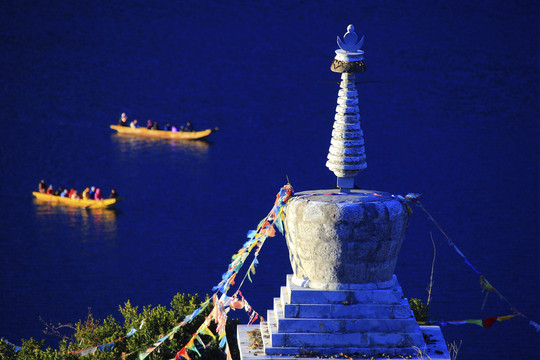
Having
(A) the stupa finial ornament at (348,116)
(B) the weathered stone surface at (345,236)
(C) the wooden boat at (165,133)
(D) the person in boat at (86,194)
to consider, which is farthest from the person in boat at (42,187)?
(A) the stupa finial ornament at (348,116)

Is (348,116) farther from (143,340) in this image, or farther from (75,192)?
(75,192)

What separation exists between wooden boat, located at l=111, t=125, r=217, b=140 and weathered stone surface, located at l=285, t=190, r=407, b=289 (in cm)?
4588

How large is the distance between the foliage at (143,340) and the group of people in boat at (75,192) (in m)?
29.3

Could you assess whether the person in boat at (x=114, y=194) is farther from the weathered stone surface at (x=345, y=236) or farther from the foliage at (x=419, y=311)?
the weathered stone surface at (x=345, y=236)

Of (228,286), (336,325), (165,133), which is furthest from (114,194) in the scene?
(336,325)

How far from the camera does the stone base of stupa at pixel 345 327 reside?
1033 inches

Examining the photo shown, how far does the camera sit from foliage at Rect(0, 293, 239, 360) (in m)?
29.0

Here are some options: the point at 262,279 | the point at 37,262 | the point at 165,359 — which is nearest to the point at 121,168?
the point at 37,262

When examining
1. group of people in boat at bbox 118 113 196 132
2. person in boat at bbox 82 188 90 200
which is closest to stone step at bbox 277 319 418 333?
person in boat at bbox 82 188 90 200

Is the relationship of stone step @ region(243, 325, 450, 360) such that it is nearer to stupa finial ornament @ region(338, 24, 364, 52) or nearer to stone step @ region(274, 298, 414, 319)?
stone step @ region(274, 298, 414, 319)

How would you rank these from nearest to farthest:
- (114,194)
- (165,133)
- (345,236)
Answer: (345,236) → (114,194) → (165,133)

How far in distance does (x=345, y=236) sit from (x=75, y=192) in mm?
36824

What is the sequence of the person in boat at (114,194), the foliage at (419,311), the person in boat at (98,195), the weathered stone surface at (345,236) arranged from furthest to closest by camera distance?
the person in boat at (98,195), the person in boat at (114,194), the foliage at (419,311), the weathered stone surface at (345,236)

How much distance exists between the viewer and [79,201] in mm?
60906
